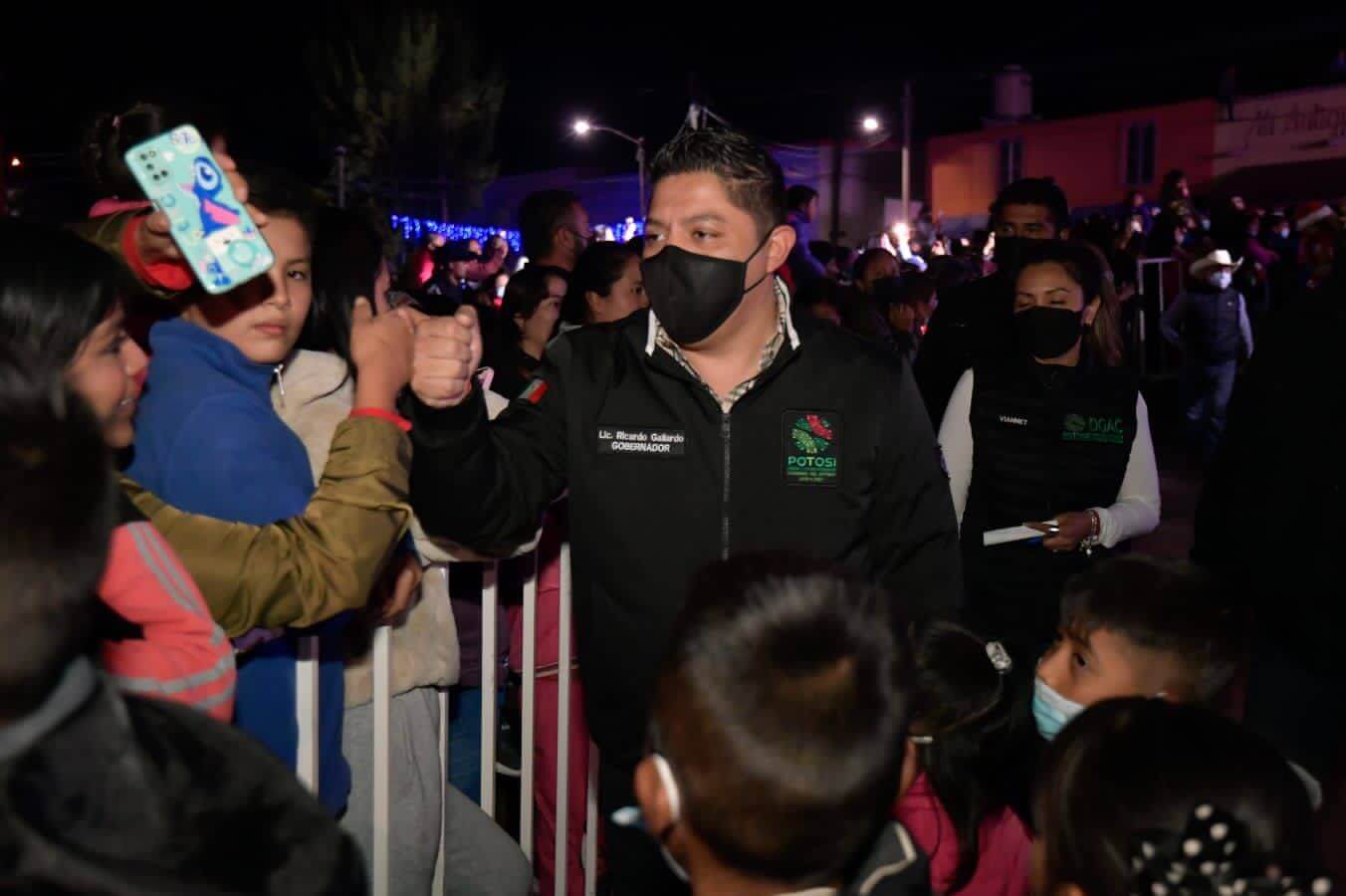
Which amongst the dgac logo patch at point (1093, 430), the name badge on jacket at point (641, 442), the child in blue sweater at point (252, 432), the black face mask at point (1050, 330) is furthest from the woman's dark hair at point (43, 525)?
the black face mask at point (1050, 330)

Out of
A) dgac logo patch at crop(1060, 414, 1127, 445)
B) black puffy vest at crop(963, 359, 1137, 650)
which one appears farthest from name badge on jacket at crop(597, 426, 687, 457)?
dgac logo patch at crop(1060, 414, 1127, 445)

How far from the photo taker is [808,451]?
9.38 feet

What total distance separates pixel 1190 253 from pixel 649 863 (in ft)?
43.4

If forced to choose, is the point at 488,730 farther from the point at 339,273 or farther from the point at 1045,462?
the point at 1045,462

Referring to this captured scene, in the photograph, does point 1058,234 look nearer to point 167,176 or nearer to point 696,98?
point 167,176

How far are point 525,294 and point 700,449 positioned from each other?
3261 millimetres

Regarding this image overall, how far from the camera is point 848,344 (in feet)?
9.83

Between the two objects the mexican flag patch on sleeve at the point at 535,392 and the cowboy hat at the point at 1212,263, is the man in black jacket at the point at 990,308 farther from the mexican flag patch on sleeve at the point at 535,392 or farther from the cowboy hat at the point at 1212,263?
the cowboy hat at the point at 1212,263

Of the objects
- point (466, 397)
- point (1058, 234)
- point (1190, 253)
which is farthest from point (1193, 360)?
point (466, 397)

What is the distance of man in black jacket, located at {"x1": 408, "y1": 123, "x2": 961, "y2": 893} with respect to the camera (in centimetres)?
284

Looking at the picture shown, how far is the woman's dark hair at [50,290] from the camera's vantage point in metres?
1.82

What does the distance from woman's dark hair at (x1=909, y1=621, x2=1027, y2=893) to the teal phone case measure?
1.85 meters

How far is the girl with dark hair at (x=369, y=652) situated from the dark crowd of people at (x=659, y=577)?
1 cm

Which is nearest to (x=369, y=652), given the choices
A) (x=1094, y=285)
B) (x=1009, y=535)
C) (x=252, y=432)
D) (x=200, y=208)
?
(x=252, y=432)
